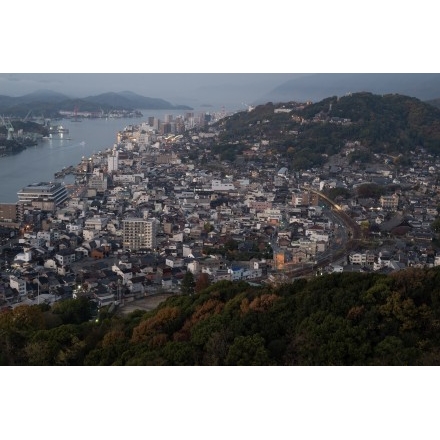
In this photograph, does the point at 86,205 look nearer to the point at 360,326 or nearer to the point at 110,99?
the point at 110,99

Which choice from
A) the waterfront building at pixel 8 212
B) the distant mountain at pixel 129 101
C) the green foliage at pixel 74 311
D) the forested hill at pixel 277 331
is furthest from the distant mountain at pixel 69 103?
the forested hill at pixel 277 331

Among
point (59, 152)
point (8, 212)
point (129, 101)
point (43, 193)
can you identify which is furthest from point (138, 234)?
point (59, 152)

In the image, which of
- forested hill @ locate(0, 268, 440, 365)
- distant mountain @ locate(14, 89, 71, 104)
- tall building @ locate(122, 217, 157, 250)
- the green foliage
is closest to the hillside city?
tall building @ locate(122, 217, 157, 250)

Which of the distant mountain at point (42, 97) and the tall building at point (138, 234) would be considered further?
the distant mountain at point (42, 97)

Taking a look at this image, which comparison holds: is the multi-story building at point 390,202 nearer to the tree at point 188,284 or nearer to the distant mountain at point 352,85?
the distant mountain at point 352,85

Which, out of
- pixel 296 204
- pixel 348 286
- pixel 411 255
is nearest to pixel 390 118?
pixel 296 204
